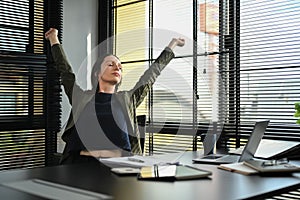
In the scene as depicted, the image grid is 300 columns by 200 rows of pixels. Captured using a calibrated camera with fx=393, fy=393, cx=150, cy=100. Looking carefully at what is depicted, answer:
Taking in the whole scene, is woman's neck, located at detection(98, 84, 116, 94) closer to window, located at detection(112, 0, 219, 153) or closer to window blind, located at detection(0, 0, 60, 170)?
window, located at detection(112, 0, 219, 153)

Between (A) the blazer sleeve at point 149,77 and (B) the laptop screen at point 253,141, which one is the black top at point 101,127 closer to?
(A) the blazer sleeve at point 149,77

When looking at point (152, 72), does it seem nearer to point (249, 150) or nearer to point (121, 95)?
point (121, 95)

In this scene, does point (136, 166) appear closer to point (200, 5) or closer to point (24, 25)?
point (200, 5)

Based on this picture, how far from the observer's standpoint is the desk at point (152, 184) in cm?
126

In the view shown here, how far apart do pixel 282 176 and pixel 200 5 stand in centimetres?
198

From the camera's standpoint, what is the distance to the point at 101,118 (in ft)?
8.40

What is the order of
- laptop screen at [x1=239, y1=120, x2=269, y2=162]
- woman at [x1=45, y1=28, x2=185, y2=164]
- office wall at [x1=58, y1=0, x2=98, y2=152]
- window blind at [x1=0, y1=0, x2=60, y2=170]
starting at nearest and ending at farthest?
laptop screen at [x1=239, y1=120, x2=269, y2=162]
woman at [x1=45, y1=28, x2=185, y2=164]
window blind at [x1=0, y1=0, x2=60, y2=170]
office wall at [x1=58, y1=0, x2=98, y2=152]

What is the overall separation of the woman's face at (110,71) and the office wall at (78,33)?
137 cm

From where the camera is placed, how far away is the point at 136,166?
178 cm

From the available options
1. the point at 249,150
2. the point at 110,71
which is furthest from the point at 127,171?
the point at 110,71

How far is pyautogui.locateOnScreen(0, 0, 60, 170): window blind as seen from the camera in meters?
3.51

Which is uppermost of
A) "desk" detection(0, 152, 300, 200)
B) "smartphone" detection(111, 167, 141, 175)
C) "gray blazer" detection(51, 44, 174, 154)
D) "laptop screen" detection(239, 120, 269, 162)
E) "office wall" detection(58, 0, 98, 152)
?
"office wall" detection(58, 0, 98, 152)

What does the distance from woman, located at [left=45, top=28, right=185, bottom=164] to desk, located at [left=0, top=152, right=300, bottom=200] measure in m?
0.69

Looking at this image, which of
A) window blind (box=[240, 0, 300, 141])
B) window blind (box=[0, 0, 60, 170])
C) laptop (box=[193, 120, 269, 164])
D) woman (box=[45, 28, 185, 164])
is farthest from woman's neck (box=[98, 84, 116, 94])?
window blind (box=[0, 0, 60, 170])
